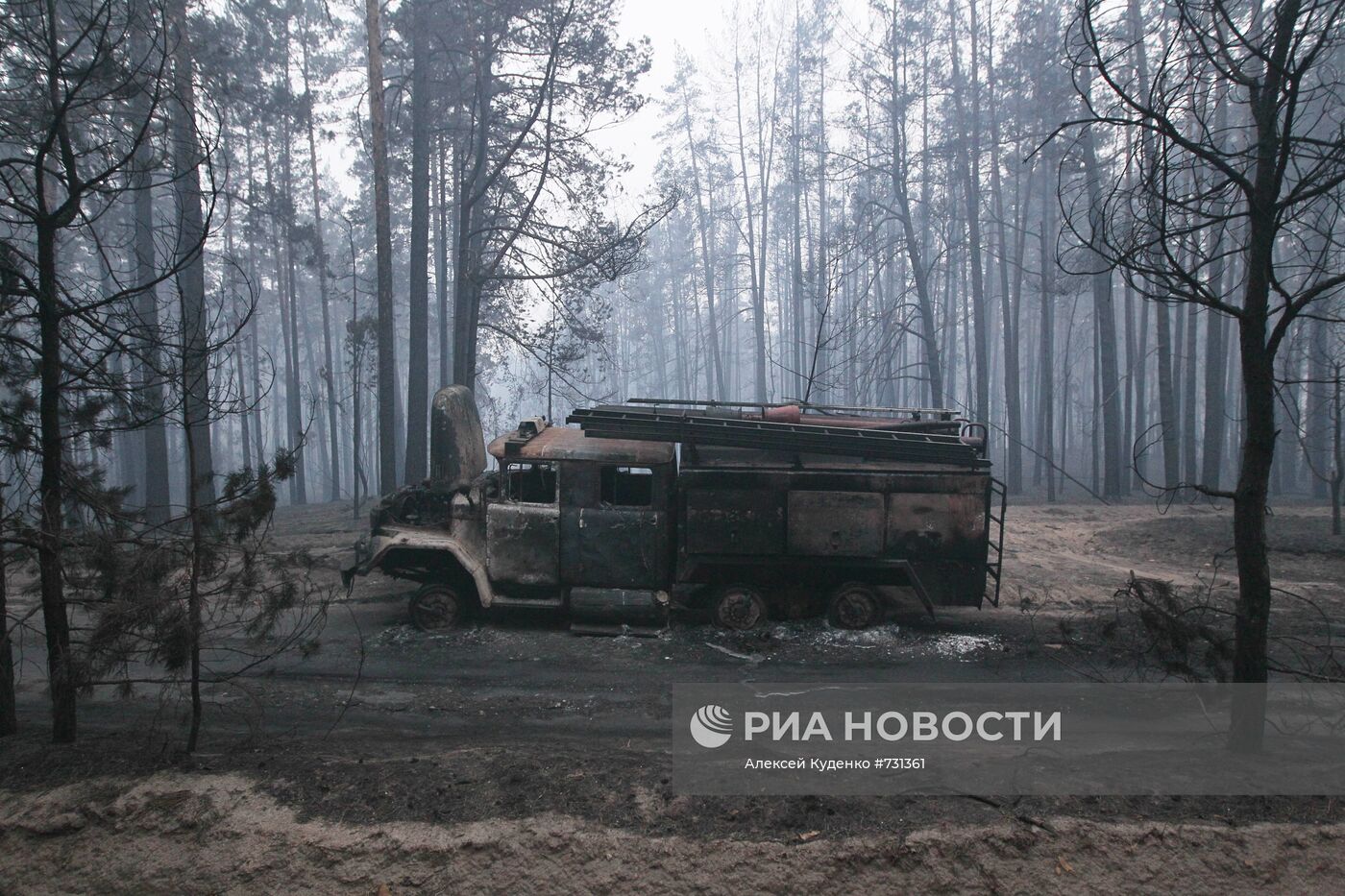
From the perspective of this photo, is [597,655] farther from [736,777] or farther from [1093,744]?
[1093,744]

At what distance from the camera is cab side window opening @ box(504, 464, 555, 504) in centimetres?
879

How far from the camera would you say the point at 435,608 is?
8.72 metres

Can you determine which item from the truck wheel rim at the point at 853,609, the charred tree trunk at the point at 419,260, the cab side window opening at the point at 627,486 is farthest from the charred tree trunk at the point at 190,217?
the truck wheel rim at the point at 853,609

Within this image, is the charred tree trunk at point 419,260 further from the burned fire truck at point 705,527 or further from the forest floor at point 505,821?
the forest floor at point 505,821

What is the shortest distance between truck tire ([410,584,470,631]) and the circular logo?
429 cm

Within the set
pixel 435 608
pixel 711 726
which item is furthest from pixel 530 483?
pixel 711 726

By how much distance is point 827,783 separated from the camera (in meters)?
4.53

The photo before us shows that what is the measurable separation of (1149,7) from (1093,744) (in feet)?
84.3

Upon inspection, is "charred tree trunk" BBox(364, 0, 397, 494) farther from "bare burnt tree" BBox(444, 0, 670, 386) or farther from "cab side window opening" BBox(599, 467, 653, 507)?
"cab side window opening" BBox(599, 467, 653, 507)

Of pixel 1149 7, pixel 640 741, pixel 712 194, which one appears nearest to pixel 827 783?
pixel 640 741

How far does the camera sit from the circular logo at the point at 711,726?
5.21m

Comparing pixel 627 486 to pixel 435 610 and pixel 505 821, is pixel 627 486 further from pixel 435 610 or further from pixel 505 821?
pixel 505 821

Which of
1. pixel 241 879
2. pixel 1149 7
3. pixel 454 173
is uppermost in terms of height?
pixel 1149 7

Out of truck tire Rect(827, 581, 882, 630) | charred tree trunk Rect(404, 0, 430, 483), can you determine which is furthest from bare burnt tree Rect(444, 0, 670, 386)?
truck tire Rect(827, 581, 882, 630)
